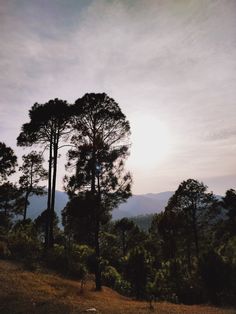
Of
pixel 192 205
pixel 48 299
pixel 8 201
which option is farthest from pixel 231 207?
pixel 8 201

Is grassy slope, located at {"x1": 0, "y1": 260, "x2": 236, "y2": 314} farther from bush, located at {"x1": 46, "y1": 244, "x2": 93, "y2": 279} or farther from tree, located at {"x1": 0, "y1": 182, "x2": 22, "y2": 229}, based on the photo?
tree, located at {"x1": 0, "y1": 182, "x2": 22, "y2": 229}

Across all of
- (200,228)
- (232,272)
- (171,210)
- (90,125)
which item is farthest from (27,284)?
(200,228)

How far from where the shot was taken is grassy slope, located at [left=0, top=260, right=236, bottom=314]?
11148 millimetres

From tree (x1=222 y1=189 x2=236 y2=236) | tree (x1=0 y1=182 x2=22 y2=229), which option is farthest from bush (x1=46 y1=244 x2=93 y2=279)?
tree (x1=222 y1=189 x2=236 y2=236)

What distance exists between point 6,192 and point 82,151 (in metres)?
21.5

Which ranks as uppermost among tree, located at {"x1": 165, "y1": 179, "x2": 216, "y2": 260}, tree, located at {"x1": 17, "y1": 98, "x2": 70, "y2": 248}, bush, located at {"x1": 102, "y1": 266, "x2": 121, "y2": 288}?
tree, located at {"x1": 17, "y1": 98, "x2": 70, "y2": 248}

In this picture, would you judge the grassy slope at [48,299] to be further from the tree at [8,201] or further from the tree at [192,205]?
the tree at [8,201]

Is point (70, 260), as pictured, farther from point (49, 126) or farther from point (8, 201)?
point (8, 201)

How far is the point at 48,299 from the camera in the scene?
1234cm

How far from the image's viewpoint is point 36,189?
3459cm

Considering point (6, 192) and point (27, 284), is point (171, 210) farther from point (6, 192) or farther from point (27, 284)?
point (6, 192)

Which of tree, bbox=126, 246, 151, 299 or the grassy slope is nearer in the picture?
the grassy slope

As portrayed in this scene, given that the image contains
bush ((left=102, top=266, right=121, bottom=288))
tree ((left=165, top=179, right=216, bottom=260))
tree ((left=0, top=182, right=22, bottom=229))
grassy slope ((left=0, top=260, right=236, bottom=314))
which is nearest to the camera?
grassy slope ((left=0, top=260, right=236, bottom=314))

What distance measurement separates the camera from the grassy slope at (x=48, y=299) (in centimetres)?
1115
